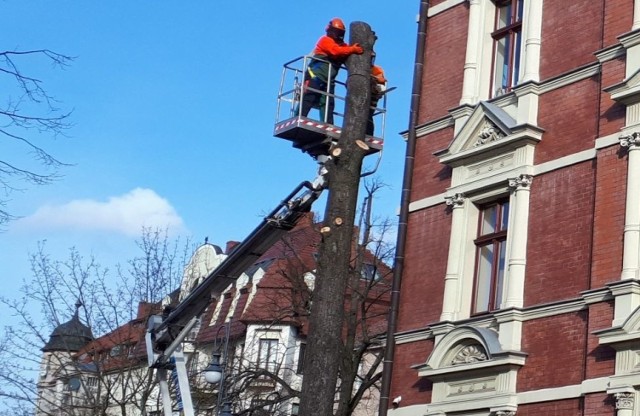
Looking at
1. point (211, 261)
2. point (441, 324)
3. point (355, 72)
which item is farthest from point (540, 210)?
point (211, 261)

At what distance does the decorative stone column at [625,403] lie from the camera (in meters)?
14.6

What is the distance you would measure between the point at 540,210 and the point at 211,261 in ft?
109

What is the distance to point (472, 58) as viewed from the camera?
19641mm

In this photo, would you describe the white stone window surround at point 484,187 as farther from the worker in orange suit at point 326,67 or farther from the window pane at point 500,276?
the worker in orange suit at point 326,67

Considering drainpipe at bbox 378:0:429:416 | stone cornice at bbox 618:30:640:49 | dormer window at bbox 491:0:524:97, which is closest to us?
stone cornice at bbox 618:30:640:49

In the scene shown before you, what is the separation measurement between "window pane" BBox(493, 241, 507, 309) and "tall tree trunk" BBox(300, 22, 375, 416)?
20.2 ft

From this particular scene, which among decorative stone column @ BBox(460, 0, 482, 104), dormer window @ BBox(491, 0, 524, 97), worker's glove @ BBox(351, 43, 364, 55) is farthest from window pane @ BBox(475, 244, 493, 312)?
worker's glove @ BBox(351, 43, 364, 55)

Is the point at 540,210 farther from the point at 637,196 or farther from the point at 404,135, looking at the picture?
the point at 404,135

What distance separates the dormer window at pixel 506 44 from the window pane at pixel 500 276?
9.09ft

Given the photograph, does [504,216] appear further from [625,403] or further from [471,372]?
[625,403]

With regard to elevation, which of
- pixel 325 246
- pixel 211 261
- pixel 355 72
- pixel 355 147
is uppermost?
pixel 211 261

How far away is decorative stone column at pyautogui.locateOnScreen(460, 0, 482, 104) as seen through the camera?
1950cm

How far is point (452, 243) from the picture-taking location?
738 inches

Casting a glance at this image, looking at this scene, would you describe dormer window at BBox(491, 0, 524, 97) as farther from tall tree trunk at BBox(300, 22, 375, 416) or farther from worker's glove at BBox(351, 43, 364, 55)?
tall tree trunk at BBox(300, 22, 375, 416)
